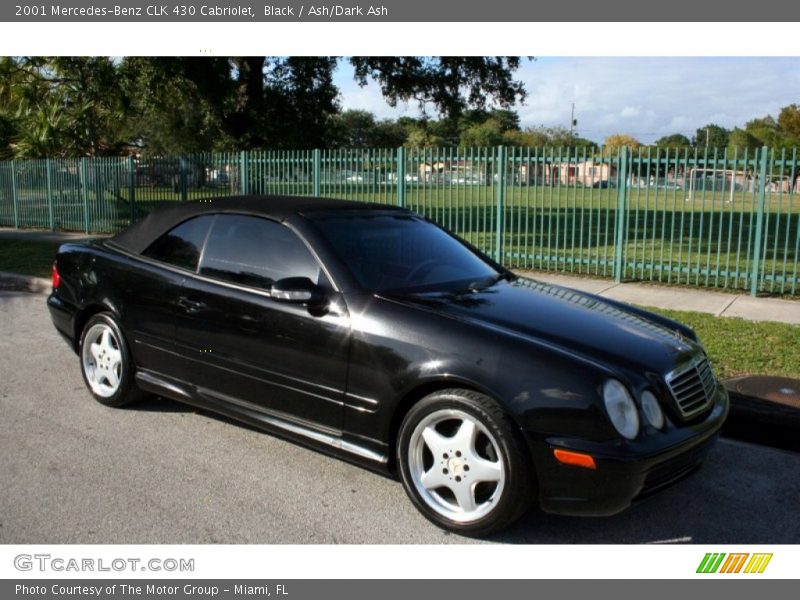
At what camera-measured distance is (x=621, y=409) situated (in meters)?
3.32

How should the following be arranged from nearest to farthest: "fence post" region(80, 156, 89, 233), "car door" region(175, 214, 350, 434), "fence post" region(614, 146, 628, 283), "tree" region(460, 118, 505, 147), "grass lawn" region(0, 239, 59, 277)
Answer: "car door" region(175, 214, 350, 434) < "fence post" region(614, 146, 628, 283) < "grass lawn" region(0, 239, 59, 277) < "fence post" region(80, 156, 89, 233) < "tree" region(460, 118, 505, 147)

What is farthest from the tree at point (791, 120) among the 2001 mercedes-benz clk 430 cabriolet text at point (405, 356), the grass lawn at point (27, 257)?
the 2001 mercedes-benz clk 430 cabriolet text at point (405, 356)

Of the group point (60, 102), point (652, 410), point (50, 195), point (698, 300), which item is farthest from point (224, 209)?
point (60, 102)

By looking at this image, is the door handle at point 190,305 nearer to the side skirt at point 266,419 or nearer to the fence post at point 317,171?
the side skirt at point 266,419

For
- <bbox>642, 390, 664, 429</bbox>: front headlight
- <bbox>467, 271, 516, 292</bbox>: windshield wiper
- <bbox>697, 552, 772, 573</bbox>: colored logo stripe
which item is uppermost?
<bbox>467, 271, 516, 292</bbox>: windshield wiper

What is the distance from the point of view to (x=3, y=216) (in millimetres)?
21766

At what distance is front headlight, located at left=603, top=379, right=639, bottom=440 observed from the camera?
3.28 m

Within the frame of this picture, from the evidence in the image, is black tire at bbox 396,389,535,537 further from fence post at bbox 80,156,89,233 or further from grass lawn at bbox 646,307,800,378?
fence post at bbox 80,156,89,233

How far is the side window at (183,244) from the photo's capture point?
15.9 ft

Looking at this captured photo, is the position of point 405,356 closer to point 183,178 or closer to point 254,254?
point 254,254

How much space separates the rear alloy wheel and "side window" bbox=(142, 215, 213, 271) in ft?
2.00

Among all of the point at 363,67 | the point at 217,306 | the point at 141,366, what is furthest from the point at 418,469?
the point at 363,67

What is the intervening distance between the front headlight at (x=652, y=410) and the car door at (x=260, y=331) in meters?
1.48

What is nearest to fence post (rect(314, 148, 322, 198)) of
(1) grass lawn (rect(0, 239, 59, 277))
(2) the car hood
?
(1) grass lawn (rect(0, 239, 59, 277))
